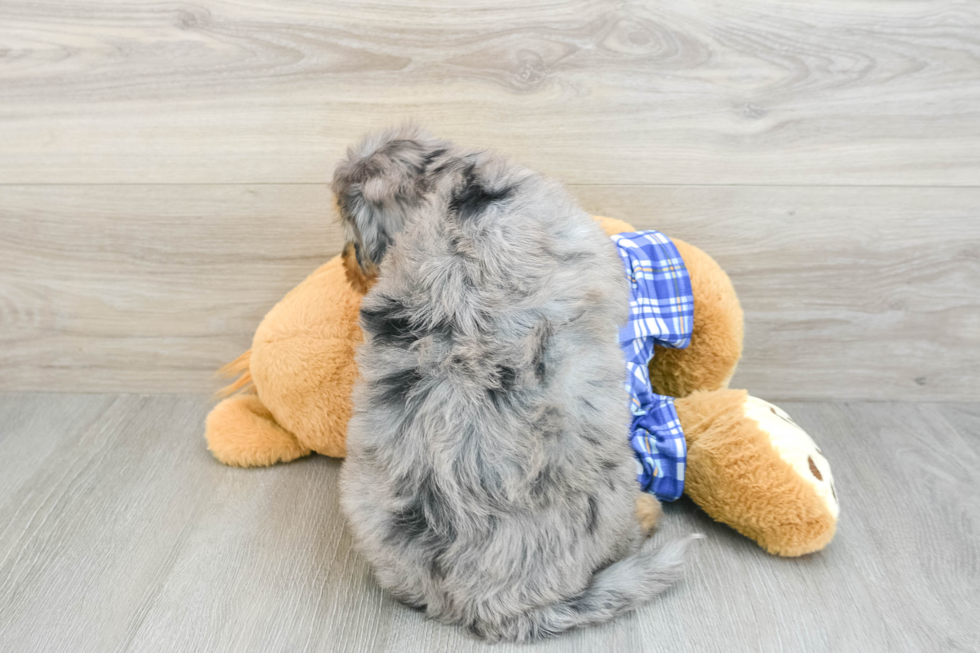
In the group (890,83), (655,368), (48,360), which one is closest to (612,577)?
(655,368)

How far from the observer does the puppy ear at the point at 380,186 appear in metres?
0.75

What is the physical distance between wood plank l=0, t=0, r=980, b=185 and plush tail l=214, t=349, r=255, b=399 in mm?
300

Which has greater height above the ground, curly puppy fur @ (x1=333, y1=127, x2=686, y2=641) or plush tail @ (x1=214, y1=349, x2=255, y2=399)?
curly puppy fur @ (x1=333, y1=127, x2=686, y2=641)

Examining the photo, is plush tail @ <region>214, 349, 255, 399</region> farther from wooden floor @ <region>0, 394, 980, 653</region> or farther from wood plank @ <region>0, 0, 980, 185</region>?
wood plank @ <region>0, 0, 980, 185</region>

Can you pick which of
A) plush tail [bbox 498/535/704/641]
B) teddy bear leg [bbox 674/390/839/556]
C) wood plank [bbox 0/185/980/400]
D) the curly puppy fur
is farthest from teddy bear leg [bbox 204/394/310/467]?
teddy bear leg [bbox 674/390/839/556]

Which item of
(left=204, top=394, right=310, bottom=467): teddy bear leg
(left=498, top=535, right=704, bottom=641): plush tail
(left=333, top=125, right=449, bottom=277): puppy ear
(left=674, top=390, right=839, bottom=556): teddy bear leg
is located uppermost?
(left=333, top=125, right=449, bottom=277): puppy ear

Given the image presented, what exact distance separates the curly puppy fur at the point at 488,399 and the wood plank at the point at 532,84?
12.9 inches

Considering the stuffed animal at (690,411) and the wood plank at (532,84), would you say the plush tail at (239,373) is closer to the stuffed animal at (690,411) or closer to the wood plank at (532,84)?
the stuffed animal at (690,411)

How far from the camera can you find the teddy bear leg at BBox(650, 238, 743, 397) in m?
0.98

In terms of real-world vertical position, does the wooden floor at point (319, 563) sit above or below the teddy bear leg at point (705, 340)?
below

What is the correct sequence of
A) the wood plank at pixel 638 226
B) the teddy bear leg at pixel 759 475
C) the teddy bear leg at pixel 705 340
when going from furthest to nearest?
the wood plank at pixel 638 226 → the teddy bear leg at pixel 705 340 → the teddy bear leg at pixel 759 475

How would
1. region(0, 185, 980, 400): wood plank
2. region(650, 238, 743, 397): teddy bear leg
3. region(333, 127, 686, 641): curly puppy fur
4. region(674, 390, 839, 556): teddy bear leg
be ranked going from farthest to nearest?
region(0, 185, 980, 400): wood plank
region(650, 238, 743, 397): teddy bear leg
region(674, 390, 839, 556): teddy bear leg
region(333, 127, 686, 641): curly puppy fur

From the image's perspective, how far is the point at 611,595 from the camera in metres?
0.77

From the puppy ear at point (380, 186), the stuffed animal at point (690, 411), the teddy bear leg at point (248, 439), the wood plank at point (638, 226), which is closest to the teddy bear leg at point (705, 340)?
the stuffed animal at point (690, 411)
